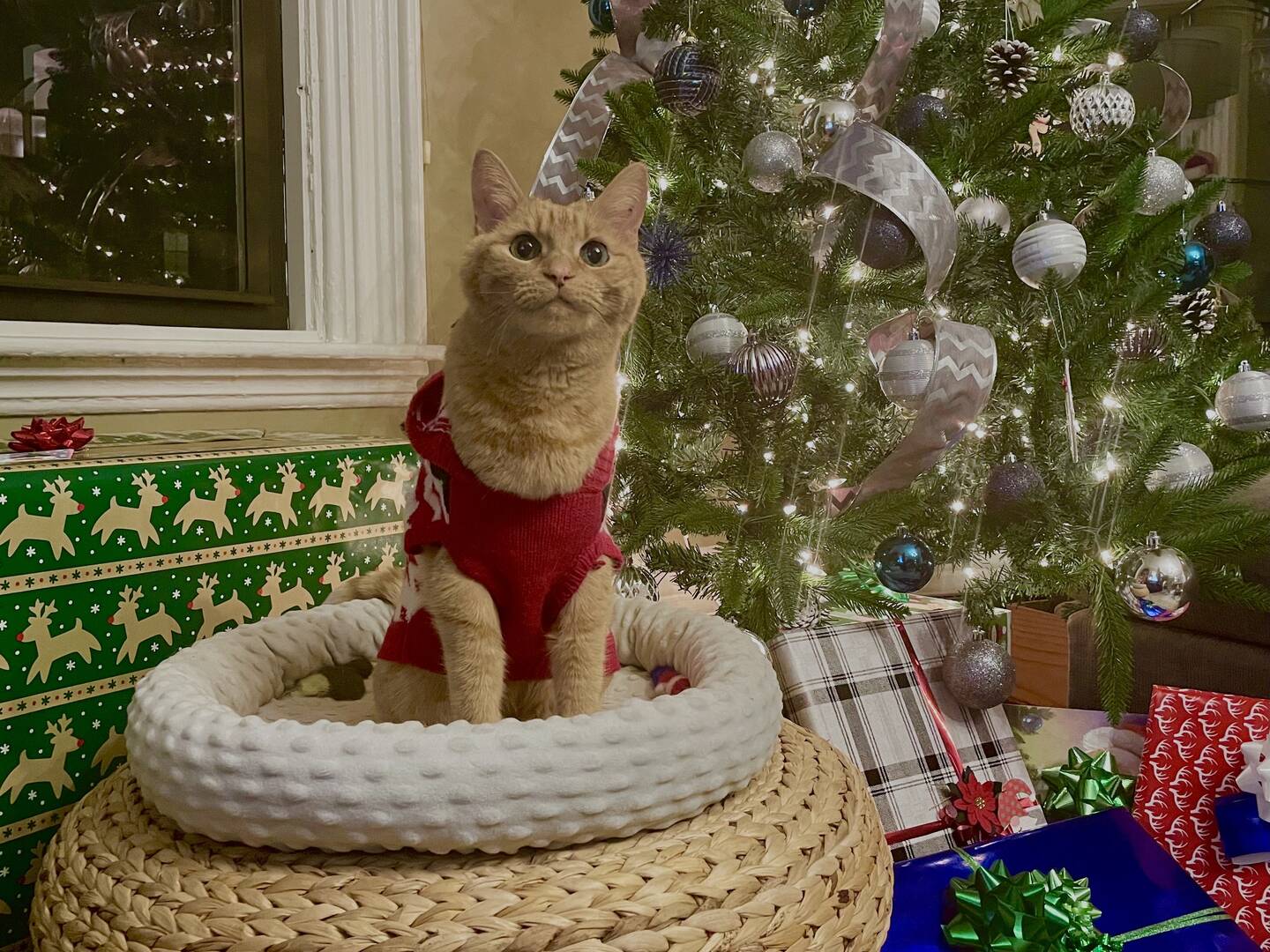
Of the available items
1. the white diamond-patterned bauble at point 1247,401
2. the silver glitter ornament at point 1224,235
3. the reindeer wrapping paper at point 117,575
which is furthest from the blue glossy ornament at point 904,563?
the silver glitter ornament at point 1224,235

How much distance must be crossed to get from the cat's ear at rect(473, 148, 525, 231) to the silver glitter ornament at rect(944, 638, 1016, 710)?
2.60ft

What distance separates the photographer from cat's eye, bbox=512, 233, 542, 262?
0.67 m

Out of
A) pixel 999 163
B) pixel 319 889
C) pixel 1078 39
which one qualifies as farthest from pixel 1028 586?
pixel 319 889

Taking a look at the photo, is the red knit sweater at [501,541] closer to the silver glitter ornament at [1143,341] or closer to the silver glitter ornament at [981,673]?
the silver glitter ornament at [981,673]

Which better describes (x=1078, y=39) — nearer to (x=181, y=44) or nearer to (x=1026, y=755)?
(x=1026, y=755)

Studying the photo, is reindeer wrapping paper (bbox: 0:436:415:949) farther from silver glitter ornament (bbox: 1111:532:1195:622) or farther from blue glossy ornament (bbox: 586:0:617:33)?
silver glitter ornament (bbox: 1111:532:1195:622)

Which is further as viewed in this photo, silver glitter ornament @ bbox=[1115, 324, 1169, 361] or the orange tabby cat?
silver glitter ornament @ bbox=[1115, 324, 1169, 361]

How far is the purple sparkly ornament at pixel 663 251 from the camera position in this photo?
114 cm

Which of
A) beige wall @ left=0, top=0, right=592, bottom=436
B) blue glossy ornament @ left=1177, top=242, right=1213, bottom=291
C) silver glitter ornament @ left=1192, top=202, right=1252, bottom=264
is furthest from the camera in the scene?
beige wall @ left=0, top=0, right=592, bottom=436

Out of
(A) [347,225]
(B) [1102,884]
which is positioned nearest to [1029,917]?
(B) [1102,884]

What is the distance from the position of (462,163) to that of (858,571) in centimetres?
106

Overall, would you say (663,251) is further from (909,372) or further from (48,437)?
(48,437)

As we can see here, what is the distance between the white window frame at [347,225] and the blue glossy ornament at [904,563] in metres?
0.86

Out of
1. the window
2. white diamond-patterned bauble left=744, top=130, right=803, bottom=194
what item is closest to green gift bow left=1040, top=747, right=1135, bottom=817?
white diamond-patterned bauble left=744, top=130, right=803, bottom=194
